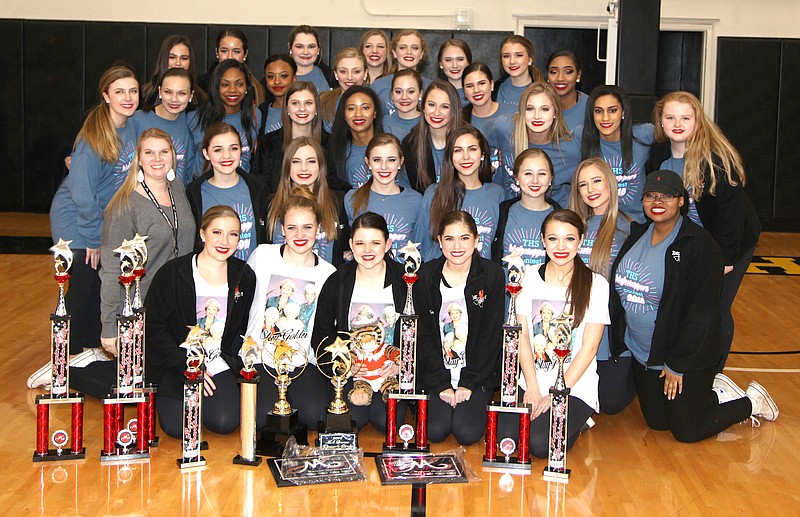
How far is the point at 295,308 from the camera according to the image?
440 centimetres

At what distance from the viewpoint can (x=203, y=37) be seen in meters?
10.4

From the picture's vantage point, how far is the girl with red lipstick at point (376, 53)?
611cm

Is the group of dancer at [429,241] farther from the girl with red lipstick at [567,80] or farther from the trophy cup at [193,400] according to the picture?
the trophy cup at [193,400]

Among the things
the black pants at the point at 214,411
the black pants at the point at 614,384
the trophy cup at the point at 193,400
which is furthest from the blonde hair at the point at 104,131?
the black pants at the point at 614,384

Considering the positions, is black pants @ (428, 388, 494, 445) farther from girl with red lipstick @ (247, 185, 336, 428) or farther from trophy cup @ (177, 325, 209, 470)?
trophy cup @ (177, 325, 209, 470)

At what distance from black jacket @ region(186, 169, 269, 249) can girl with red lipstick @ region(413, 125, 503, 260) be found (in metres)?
0.79

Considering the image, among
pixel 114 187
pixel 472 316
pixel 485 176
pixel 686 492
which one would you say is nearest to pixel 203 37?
pixel 114 187

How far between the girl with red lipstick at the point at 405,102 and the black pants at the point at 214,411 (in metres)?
1.80

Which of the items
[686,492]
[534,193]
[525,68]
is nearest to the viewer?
[686,492]

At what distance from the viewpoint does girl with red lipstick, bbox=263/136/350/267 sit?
4824 millimetres

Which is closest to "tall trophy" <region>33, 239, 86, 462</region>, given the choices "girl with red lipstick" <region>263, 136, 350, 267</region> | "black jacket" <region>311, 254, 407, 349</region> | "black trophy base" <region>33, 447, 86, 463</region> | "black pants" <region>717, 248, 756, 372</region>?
"black trophy base" <region>33, 447, 86, 463</region>

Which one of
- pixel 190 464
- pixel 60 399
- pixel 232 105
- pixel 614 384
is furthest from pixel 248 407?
pixel 232 105

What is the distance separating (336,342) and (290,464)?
0.53 metres

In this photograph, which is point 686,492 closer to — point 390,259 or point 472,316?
point 472,316
